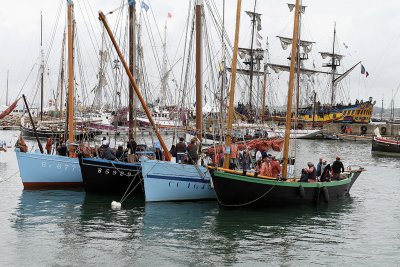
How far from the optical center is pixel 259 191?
2666cm

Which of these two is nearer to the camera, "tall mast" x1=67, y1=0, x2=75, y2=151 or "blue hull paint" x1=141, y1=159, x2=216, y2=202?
"blue hull paint" x1=141, y1=159, x2=216, y2=202

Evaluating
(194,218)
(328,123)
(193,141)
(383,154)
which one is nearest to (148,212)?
(194,218)

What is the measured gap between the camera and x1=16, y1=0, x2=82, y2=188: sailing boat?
3247 cm

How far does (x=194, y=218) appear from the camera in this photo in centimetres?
2566

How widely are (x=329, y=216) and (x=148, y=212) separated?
324 inches

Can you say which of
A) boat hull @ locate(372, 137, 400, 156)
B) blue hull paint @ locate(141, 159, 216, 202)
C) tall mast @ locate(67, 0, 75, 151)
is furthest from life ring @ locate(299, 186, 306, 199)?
boat hull @ locate(372, 137, 400, 156)

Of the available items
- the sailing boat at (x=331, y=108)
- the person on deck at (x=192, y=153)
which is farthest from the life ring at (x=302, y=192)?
the sailing boat at (x=331, y=108)

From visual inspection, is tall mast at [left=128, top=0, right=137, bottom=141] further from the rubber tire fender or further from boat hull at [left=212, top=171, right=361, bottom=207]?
the rubber tire fender

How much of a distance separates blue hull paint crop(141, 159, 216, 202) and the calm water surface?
555 mm

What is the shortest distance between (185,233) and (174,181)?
598cm

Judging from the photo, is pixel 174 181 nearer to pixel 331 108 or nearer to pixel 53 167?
pixel 53 167

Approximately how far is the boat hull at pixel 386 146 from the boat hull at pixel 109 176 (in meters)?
46.5

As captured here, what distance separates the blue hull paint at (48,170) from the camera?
32.5m

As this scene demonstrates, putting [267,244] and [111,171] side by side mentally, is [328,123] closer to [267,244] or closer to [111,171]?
[111,171]
